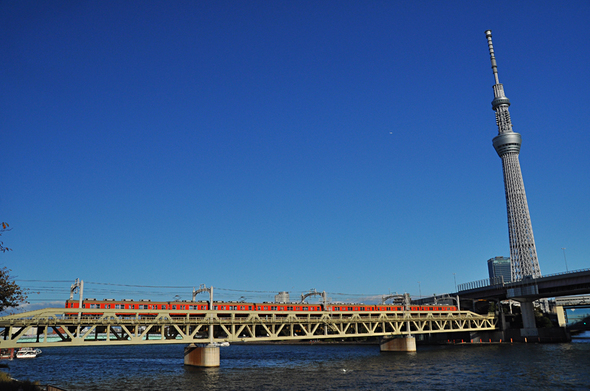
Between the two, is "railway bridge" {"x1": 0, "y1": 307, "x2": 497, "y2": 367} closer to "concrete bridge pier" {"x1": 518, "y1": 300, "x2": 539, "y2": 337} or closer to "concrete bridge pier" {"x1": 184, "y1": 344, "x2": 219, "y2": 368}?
"concrete bridge pier" {"x1": 184, "y1": 344, "x2": 219, "y2": 368}

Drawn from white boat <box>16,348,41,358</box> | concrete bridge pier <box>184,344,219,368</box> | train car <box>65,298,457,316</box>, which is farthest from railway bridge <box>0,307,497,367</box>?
white boat <box>16,348,41,358</box>

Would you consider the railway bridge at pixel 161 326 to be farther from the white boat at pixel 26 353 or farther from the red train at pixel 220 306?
the white boat at pixel 26 353

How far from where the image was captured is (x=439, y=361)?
278 feet

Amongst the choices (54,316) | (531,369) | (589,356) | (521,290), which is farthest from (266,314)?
(521,290)

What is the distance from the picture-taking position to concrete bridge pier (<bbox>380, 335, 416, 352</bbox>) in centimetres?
11188

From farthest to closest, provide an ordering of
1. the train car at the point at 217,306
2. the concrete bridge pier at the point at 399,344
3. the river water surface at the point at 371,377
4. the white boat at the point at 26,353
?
the white boat at the point at 26,353
the concrete bridge pier at the point at 399,344
the train car at the point at 217,306
the river water surface at the point at 371,377

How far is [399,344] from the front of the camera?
11325 centimetres

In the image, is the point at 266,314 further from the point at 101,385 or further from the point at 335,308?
the point at 101,385

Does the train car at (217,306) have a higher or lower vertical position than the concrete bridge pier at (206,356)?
higher

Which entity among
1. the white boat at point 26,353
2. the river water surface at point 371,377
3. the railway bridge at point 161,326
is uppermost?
the railway bridge at point 161,326

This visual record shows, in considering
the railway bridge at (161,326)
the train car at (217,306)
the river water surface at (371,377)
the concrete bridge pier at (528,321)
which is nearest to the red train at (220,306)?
the train car at (217,306)

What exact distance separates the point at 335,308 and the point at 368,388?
6026 centimetres

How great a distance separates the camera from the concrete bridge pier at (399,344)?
367 ft

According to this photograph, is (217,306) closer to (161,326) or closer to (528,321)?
(161,326)
